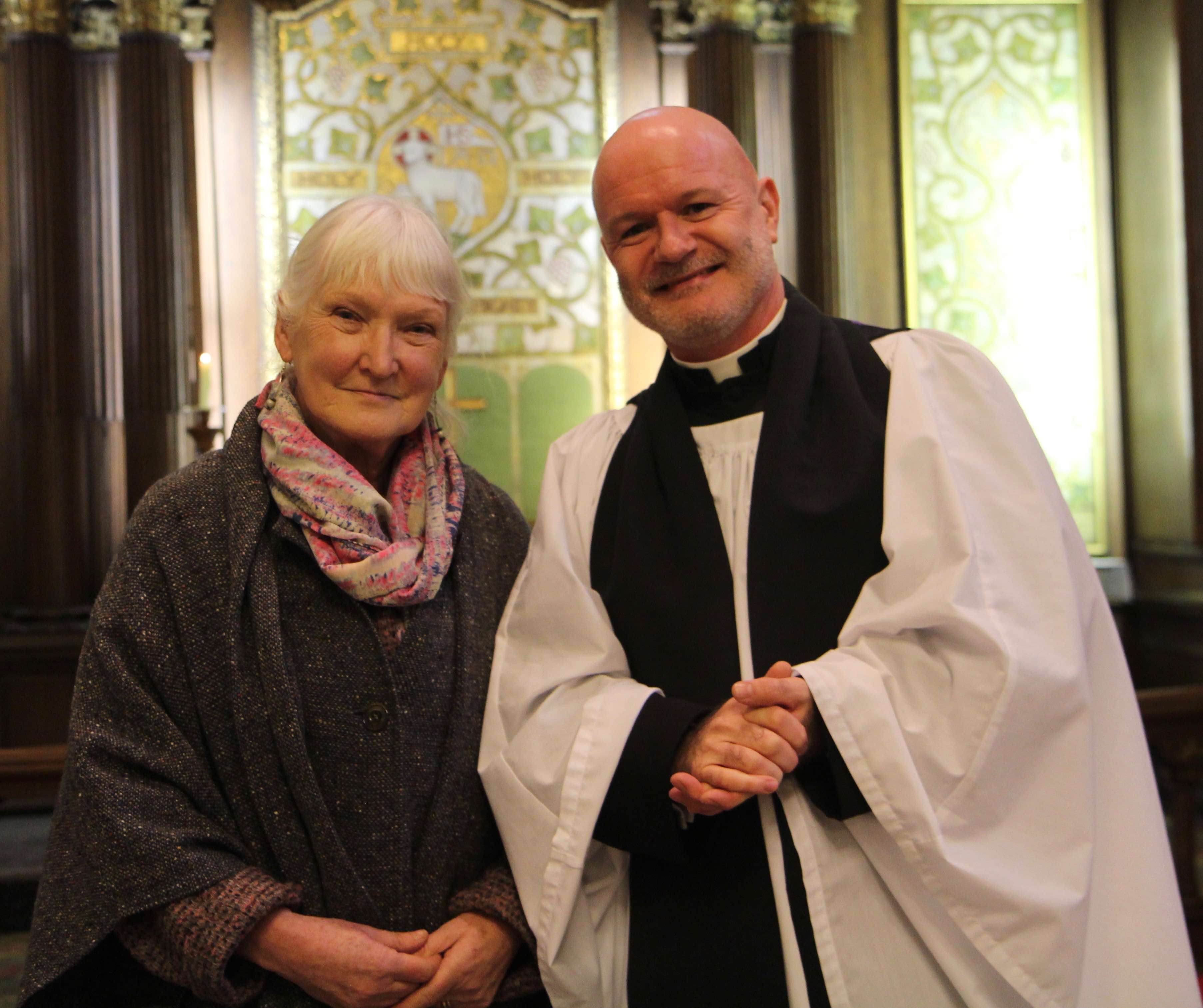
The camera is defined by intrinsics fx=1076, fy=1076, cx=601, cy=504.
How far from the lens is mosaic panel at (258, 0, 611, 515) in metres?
5.64

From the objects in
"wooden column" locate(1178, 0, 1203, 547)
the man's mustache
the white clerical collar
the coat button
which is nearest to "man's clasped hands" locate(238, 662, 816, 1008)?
the coat button

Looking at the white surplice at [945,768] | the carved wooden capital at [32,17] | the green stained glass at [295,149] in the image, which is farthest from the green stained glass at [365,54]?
the white surplice at [945,768]

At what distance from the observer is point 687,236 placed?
193 centimetres

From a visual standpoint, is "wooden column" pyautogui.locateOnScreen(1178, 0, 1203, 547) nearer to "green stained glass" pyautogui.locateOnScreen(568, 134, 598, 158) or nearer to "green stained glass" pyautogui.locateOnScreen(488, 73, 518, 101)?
"green stained glass" pyautogui.locateOnScreen(568, 134, 598, 158)

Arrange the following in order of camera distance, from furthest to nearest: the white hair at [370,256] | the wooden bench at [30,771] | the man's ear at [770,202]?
the wooden bench at [30,771] < the man's ear at [770,202] < the white hair at [370,256]

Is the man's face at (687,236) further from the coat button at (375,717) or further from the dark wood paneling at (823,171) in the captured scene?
the dark wood paneling at (823,171)

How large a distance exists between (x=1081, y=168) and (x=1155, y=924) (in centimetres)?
510

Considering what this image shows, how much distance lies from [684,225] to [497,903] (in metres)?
1.21

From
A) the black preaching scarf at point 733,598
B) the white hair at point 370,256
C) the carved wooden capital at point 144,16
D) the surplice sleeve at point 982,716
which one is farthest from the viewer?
the carved wooden capital at point 144,16

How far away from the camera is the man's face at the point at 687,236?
1.93 meters

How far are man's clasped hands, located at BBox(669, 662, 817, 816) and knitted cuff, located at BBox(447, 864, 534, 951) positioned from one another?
352 mm

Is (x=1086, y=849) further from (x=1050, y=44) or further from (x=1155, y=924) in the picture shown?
(x=1050, y=44)

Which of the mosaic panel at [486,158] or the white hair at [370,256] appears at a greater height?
the mosaic panel at [486,158]

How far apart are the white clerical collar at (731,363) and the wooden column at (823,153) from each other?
3.53 meters
